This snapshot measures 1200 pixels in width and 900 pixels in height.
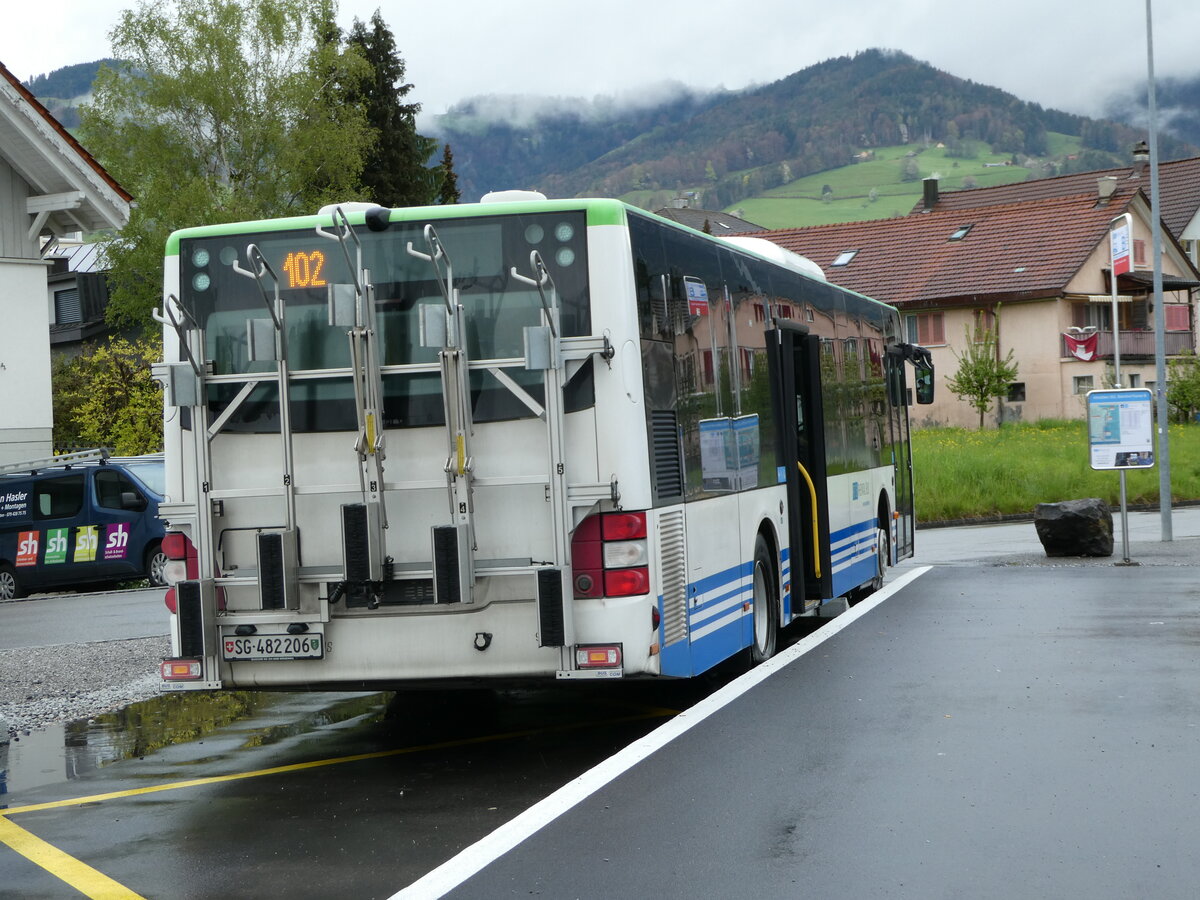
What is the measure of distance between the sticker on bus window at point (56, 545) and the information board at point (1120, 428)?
13691mm

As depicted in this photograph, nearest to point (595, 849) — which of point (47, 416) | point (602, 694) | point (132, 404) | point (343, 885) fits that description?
point (343, 885)

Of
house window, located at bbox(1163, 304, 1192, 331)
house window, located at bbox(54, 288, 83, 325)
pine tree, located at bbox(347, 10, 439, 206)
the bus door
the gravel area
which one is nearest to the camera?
the gravel area

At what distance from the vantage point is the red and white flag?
5931 centimetres

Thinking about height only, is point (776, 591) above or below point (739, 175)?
below

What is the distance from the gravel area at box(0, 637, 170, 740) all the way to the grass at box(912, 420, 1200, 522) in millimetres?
20743

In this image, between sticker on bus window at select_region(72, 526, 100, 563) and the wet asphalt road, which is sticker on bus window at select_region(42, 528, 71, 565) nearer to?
sticker on bus window at select_region(72, 526, 100, 563)

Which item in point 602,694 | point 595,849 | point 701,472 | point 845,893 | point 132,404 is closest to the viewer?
point 845,893

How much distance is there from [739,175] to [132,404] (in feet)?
496

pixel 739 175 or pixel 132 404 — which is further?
pixel 739 175

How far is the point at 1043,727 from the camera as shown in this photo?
27.2 feet

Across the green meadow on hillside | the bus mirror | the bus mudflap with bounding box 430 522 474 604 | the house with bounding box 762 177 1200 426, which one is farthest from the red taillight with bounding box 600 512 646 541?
the green meadow on hillside

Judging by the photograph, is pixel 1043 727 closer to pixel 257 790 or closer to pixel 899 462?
pixel 257 790

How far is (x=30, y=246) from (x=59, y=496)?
3668mm

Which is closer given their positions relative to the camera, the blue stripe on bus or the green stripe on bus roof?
the green stripe on bus roof
